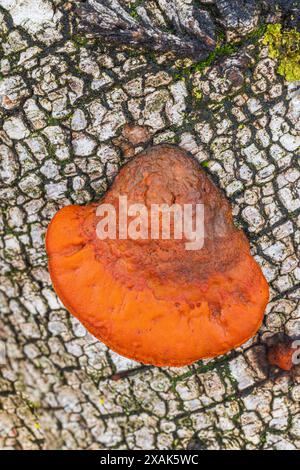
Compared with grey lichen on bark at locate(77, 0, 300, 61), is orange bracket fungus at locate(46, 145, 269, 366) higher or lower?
lower

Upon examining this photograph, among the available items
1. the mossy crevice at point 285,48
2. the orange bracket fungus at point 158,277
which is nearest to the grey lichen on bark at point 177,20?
the mossy crevice at point 285,48

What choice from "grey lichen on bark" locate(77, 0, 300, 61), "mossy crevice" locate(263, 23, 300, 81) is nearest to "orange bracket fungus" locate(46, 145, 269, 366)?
"grey lichen on bark" locate(77, 0, 300, 61)

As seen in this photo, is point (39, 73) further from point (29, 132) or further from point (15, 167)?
point (15, 167)

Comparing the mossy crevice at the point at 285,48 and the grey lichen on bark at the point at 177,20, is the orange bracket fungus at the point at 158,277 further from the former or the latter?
the mossy crevice at the point at 285,48

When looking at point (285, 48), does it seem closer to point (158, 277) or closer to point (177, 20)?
point (177, 20)

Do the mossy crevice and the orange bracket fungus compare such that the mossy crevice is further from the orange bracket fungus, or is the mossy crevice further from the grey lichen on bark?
the orange bracket fungus

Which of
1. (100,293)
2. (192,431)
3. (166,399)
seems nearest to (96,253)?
(100,293)

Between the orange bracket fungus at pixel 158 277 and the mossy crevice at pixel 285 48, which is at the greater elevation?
the mossy crevice at pixel 285 48

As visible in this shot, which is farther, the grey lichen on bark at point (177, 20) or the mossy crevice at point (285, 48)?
the mossy crevice at point (285, 48)

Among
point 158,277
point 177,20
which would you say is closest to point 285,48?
point 177,20
